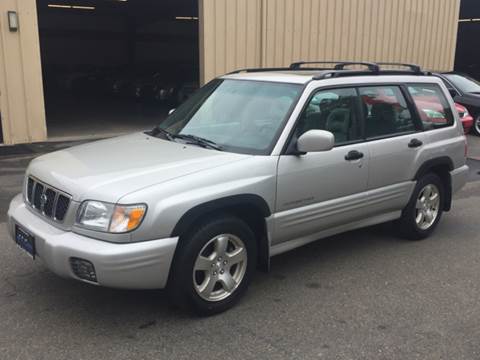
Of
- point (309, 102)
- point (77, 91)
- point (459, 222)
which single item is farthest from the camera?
point (77, 91)

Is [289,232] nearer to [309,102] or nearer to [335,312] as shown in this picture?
[335,312]

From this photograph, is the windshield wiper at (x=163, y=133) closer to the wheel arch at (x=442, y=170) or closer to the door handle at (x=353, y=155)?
the door handle at (x=353, y=155)

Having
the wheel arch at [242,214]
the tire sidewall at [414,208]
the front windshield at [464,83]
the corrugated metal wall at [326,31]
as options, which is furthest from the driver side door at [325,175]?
the front windshield at [464,83]

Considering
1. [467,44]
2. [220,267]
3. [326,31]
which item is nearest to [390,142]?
[220,267]

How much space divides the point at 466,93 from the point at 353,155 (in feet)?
32.2

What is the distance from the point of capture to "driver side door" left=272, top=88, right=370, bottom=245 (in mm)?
3965

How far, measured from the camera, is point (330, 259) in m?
4.83

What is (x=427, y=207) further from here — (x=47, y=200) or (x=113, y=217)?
(x=47, y=200)

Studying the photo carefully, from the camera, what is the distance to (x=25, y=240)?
11.8ft

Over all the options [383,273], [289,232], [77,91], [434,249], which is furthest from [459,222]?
[77,91]

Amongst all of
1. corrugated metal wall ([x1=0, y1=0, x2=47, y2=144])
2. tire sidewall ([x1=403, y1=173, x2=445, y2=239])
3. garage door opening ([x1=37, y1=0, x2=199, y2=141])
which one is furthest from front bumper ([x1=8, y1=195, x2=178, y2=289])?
garage door opening ([x1=37, y1=0, x2=199, y2=141])

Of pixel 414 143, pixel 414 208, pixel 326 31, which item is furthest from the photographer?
pixel 326 31

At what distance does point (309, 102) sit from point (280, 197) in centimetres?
85

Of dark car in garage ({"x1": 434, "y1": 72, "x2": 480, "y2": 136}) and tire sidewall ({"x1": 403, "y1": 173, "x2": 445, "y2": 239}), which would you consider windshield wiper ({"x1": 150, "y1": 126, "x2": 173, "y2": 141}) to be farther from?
dark car in garage ({"x1": 434, "y1": 72, "x2": 480, "y2": 136})
